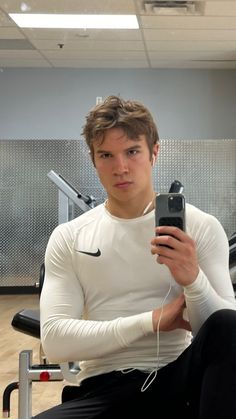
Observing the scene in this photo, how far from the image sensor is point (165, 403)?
3.43 ft

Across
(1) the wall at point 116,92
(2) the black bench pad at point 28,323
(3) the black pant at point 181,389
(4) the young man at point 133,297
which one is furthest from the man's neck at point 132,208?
(1) the wall at point 116,92

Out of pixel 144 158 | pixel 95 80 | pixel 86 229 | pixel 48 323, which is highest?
pixel 95 80

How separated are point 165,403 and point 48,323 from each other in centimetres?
28

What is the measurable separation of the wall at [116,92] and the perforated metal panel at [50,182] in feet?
0.76

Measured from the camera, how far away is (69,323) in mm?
1106

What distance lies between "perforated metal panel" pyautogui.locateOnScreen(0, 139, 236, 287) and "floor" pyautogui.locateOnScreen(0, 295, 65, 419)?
39 centimetres

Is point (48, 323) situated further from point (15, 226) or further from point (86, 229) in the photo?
point (15, 226)

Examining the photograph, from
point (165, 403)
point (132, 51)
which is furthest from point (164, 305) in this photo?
point (132, 51)

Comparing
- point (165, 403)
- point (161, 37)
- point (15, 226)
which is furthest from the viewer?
point (15, 226)

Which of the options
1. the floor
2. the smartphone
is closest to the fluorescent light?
the floor

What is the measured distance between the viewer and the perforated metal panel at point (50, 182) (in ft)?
17.0

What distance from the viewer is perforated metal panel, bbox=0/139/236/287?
17.0 feet

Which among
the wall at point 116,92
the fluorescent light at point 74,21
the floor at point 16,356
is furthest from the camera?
the wall at point 116,92

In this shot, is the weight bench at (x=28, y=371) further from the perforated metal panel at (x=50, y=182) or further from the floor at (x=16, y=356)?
the perforated metal panel at (x=50, y=182)
